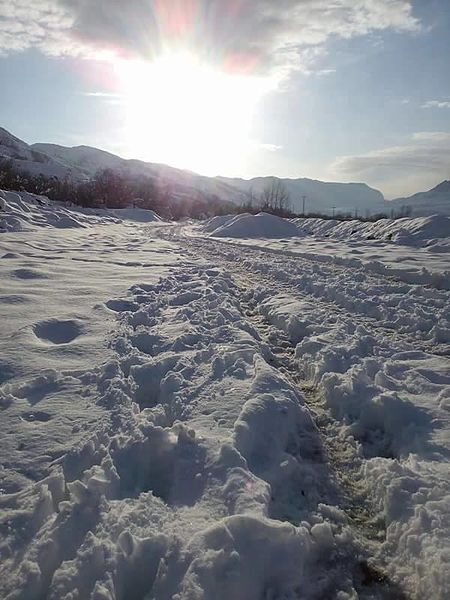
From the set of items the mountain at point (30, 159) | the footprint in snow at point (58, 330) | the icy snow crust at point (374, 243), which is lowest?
the footprint in snow at point (58, 330)

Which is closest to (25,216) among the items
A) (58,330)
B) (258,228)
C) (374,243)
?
(258,228)

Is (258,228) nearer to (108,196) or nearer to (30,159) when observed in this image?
(108,196)

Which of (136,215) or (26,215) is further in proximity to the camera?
(136,215)

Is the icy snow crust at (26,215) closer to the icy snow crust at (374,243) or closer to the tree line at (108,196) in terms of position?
the tree line at (108,196)

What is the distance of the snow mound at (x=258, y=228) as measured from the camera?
2453 centimetres

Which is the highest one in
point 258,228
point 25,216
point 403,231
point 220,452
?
point 403,231

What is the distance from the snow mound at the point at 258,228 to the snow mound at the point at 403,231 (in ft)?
9.45

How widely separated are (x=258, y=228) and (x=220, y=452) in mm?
23336

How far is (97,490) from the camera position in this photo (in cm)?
214

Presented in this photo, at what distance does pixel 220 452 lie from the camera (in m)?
2.50

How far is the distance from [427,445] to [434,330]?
2714 mm

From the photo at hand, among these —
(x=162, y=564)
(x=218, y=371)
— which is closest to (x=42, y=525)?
(x=162, y=564)

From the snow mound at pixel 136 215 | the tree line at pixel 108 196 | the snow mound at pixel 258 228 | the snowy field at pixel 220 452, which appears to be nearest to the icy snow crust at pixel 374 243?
the snow mound at pixel 258 228

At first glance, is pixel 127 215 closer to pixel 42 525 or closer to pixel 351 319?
pixel 351 319
